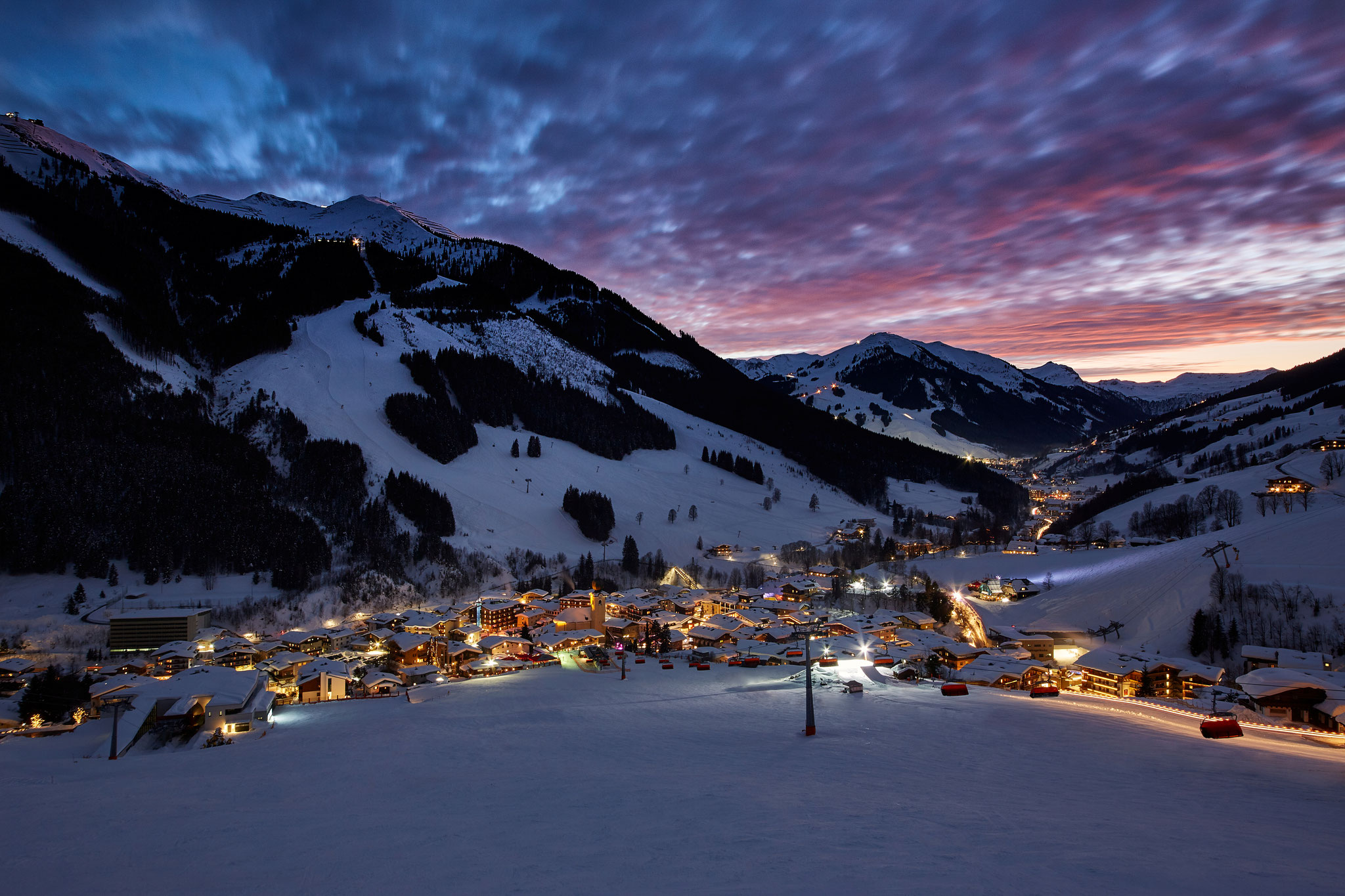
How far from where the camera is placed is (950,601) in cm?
5662

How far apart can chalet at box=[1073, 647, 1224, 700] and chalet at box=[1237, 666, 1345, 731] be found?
4.52m

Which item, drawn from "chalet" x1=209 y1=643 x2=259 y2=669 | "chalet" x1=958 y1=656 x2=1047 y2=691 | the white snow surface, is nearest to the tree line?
"chalet" x1=958 y1=656 x2=1047 y2=691

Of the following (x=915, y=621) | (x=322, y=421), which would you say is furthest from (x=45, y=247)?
(x=915, y=621)

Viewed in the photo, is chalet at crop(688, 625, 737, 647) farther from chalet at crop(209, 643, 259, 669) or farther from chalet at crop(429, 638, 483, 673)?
chalet at crop(209, 643, 259, 669)

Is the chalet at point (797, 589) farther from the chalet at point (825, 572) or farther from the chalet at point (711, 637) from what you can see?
the chalet at point (711, 637)

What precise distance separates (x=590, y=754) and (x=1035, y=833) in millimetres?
10580

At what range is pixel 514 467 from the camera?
9300 cm

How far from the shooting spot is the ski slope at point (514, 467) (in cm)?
7806

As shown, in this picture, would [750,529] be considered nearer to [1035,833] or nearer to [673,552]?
[673,552]

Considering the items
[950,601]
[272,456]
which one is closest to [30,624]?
[272,456]

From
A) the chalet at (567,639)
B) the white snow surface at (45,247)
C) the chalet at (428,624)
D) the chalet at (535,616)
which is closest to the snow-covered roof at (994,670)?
the chalet at (567,639)

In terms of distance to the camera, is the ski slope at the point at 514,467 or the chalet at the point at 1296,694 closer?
the chalet at the point at 1296,694

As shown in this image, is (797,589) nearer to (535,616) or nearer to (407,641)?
(535,616)

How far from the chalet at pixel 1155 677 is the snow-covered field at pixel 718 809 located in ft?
57.4
